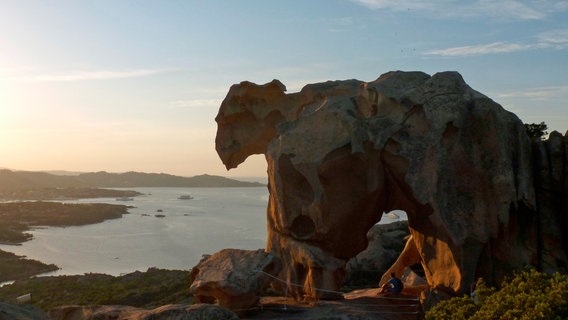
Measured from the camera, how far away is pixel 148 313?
16109 mm

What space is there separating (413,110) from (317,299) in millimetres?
7805

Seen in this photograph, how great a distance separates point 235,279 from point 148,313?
3269 mm

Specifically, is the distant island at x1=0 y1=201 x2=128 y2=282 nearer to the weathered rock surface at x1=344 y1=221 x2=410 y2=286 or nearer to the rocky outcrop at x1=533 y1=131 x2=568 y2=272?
the weathered rock surface at x1=344 y1=221 x2=410 y2=286

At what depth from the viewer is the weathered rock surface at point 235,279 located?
60.1 ft

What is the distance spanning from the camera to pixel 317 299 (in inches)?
811

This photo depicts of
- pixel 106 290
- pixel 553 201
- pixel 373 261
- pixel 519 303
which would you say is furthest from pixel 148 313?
pixel 106 290

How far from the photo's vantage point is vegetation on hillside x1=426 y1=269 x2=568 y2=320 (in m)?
10.3

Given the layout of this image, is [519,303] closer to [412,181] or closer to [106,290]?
[412,181]

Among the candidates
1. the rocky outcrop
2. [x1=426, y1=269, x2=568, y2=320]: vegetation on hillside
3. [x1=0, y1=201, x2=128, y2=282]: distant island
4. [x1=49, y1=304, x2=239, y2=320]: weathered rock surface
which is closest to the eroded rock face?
the rocky outcrop

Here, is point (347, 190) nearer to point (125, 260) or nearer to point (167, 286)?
point (167, 286)

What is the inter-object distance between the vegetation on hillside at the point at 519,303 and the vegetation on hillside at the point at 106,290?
76.6 ft

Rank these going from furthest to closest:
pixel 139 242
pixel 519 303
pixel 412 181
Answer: pixel 139 242 → pixel 412 181 → pixel 519 303

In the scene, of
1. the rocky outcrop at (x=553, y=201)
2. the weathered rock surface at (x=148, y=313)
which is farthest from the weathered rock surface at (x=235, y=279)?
the rocky outcrop at (x=553, y=201)

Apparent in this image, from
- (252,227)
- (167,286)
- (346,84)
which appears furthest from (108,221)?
(346,84)
